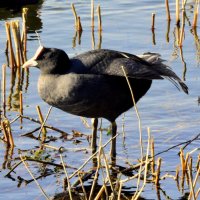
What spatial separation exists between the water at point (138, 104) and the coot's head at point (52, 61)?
90cm

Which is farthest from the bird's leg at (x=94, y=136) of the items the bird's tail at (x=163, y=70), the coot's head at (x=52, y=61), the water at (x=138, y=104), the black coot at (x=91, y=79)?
the coot's head at (x=52, y=61)

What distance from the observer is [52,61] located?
7.21m

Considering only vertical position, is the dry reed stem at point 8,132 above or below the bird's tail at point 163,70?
below

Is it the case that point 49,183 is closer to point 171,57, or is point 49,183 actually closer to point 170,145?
point 170,145

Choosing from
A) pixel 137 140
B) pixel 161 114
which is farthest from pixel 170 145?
pixel 161 114

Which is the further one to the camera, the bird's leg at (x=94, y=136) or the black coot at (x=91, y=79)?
the bird's leg at (x=94, y=136)

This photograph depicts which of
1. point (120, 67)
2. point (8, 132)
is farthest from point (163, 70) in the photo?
point (8, 132)

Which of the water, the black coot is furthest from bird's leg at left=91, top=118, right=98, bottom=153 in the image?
the black coot

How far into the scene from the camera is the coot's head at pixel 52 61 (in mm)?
7184

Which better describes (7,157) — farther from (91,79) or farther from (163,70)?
(163,70)

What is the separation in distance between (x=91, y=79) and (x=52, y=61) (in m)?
0.39

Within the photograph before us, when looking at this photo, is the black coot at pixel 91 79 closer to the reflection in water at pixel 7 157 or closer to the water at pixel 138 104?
the water at pixel 138 104

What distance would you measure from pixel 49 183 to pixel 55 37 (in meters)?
5.17

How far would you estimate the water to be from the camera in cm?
738
